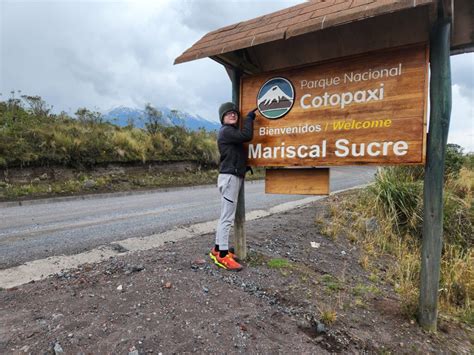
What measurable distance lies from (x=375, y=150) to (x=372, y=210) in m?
4.07

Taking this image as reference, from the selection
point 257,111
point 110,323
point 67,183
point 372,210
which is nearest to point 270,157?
point 257,111

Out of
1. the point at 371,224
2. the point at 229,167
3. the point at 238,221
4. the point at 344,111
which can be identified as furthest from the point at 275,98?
the point at 371,224

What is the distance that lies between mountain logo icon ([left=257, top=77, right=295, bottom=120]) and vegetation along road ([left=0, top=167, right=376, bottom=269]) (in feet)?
10.9

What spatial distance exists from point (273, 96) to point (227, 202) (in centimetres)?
129

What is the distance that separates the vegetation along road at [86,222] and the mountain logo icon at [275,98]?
333cm

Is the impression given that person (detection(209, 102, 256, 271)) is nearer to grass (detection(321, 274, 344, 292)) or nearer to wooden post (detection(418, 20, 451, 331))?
grass (detection(321, 274, 344, 292))

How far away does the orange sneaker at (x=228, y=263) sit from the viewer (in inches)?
144

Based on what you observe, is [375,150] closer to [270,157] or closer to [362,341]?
[270,157]

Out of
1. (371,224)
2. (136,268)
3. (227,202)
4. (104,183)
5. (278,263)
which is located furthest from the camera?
(104,183)

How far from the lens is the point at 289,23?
317cm

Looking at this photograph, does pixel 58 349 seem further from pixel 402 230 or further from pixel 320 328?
pixel 402 230

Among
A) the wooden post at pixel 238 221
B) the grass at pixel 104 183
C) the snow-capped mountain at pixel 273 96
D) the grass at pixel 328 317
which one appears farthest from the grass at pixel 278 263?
the grass at pixel 104 183

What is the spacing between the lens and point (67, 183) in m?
13.5

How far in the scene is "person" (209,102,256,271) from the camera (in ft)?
12.1
